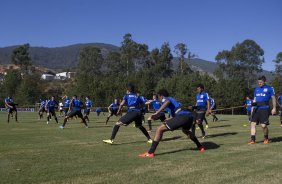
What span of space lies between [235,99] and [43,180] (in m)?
57.2

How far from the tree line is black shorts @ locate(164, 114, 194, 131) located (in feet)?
162

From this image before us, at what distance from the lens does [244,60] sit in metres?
80.5

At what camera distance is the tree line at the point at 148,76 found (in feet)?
205

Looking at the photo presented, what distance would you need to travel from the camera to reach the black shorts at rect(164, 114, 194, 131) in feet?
33.1

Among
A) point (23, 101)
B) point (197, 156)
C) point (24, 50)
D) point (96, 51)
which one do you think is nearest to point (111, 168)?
point (197, 156)

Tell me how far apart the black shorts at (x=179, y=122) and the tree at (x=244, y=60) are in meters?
71.1

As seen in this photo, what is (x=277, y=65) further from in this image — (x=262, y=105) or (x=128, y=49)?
(x=262, y=105)

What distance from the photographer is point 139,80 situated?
230 ft

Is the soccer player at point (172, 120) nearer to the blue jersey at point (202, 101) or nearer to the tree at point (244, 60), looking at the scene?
the blue jersey at point (202, 101)

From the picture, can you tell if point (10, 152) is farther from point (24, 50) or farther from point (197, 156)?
point (24, 50)

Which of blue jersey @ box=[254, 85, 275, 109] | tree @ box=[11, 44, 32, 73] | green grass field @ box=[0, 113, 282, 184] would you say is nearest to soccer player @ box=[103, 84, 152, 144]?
green grass field @ box=[0, 113, 282, 184]

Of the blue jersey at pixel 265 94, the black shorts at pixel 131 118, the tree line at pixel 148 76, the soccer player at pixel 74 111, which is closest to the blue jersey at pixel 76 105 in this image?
the soccer player at pixel 74 111

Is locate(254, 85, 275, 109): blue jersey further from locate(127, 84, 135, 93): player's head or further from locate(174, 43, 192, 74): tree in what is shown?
locate(174, 43, 192, 74): tree

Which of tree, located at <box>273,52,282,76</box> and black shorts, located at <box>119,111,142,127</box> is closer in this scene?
black shorts, located at <box>119,111,142,127</box>
